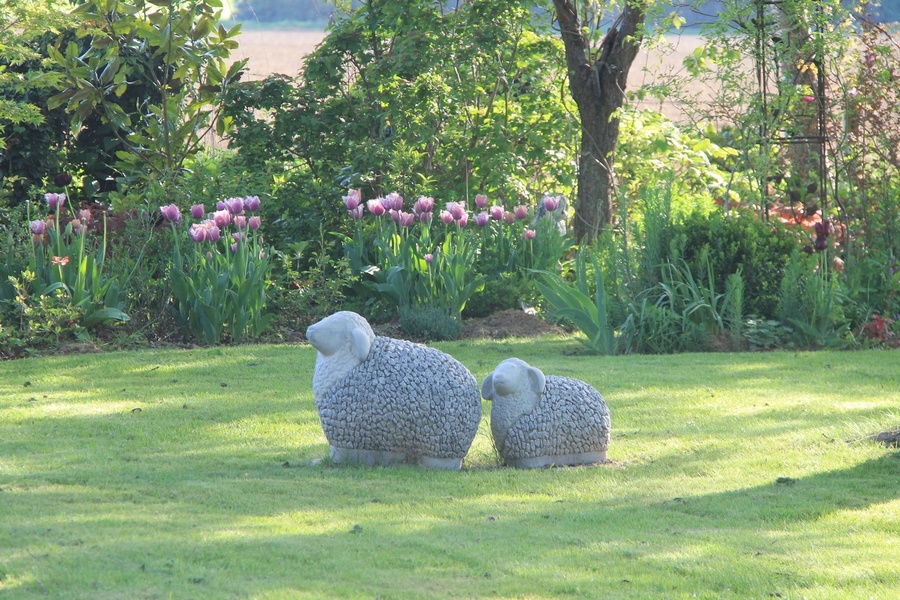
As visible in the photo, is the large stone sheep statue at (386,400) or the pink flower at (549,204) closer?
the large stone sheep statue at (386,400)

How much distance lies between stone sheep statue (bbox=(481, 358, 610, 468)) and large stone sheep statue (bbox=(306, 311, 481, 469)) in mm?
173

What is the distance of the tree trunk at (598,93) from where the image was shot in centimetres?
1307

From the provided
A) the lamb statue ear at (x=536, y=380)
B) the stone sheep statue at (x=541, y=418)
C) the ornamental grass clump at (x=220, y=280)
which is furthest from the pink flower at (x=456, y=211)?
the lamb statue ear at (x=536, y=380)

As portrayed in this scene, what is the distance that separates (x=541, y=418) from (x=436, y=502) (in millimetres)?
961

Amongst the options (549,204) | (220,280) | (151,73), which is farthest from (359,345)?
(151,73)

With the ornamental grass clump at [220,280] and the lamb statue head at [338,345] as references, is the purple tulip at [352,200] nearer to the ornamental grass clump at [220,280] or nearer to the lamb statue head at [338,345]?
the ornamental grass clump at [220,280]

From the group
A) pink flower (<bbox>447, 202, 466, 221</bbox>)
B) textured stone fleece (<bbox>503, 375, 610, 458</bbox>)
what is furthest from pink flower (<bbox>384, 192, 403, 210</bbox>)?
textured stone fleece (<bbox>503, 375, 610, 458</bbox>)

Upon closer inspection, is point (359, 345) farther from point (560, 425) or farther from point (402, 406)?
point (560, 425)

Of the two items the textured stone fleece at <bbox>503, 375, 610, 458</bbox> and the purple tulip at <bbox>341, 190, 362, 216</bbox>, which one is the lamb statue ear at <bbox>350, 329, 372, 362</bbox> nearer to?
the textured stone fleece at <bbox>503, 375, 610, 458</bbox>

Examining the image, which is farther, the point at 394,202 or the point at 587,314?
the point at 394,202

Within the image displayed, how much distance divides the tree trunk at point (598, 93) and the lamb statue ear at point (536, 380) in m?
7.30

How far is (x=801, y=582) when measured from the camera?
164 inches

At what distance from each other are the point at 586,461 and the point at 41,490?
9.26 ft

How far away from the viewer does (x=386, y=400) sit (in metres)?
5.61
